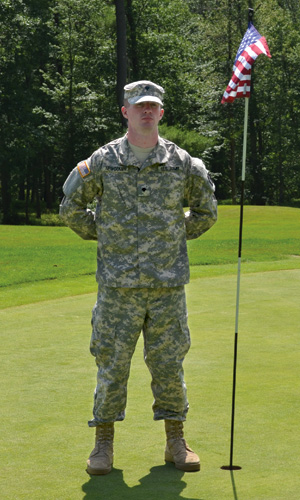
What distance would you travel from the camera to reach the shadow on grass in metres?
3.40

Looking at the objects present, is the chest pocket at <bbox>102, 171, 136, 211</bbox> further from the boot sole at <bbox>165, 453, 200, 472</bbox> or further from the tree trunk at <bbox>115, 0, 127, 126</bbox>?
the tree trunk at <bbox>115, 0, 127, 126</bbox>

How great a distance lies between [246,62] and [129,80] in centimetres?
3436

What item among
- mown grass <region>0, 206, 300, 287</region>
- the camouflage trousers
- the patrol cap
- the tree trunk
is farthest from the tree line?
the camouflage trousers

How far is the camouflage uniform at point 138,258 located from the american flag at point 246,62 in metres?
0.58

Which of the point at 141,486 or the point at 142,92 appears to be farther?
the point at 142,92

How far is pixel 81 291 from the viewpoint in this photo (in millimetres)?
10609

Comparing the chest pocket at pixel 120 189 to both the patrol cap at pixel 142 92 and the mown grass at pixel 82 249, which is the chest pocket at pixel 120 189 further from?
the mown grass at pixel 82 249

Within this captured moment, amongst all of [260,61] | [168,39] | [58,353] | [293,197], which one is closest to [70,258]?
[58,353]

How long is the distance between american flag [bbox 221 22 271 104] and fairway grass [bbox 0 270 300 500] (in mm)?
1801

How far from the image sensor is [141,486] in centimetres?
354

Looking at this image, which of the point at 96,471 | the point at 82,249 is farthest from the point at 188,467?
the point at 82,249

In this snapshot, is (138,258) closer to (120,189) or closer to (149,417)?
(120,189)

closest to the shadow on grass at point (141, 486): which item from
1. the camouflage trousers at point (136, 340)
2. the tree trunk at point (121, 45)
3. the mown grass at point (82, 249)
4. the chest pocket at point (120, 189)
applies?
the camouflage trousers at point (136, 340)

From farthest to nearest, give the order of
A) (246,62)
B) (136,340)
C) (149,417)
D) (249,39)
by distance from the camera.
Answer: (149,417), (249,39), (246,62), (136,340)
